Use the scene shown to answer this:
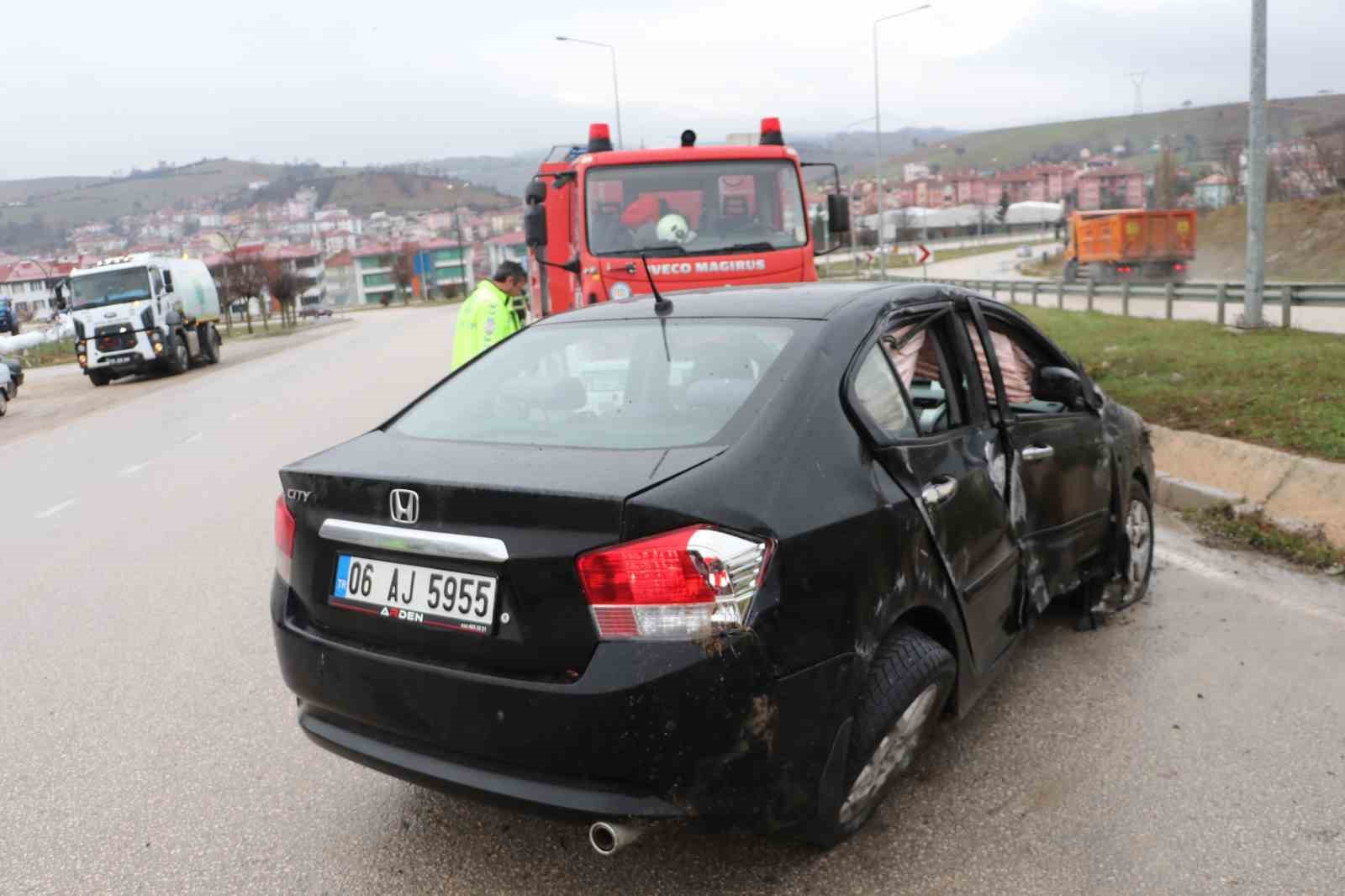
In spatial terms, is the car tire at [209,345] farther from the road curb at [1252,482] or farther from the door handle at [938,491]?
the door handle at [938,491]

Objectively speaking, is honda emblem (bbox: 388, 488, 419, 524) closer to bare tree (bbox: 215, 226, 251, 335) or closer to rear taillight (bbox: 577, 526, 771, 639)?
rear taillight (bbox: 577, 526, 771, 639)

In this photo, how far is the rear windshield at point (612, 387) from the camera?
10.6 feet

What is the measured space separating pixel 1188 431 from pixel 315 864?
716cm

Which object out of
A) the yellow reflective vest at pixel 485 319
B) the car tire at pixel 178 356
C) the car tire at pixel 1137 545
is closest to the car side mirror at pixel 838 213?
the yellow reflective vest at pixel 485 319

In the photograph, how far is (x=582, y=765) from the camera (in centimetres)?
271

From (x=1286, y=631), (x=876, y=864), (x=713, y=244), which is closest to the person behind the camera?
(x=876, y=864)

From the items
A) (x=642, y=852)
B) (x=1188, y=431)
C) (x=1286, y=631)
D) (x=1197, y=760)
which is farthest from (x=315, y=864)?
(x=1188, y=431)

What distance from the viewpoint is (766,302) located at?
3.80 m

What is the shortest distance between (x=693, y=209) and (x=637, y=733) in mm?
8529

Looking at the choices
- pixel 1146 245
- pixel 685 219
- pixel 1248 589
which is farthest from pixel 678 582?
pixel 1146 245

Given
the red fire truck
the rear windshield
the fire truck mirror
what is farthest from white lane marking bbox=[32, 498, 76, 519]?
the rear windshield

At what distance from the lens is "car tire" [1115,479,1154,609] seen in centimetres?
511

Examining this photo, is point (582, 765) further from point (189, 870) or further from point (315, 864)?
point (189, 870)

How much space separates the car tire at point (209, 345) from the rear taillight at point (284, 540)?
95.6ft
